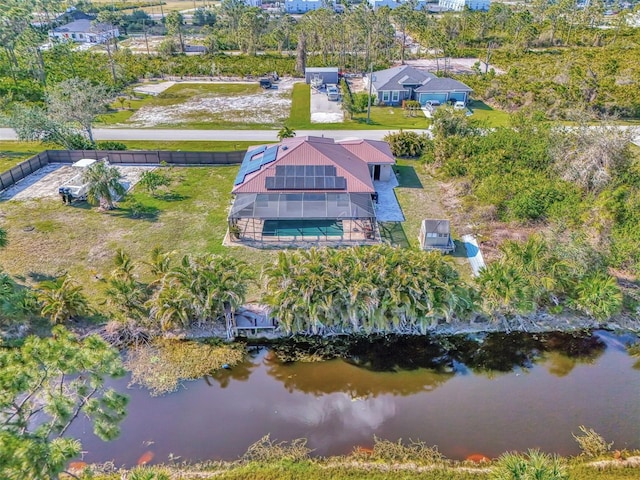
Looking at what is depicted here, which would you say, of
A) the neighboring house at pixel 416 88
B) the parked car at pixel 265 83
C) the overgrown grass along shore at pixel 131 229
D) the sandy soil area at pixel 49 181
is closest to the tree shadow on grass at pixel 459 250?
the overgrown grass along shore at pixel 131 229

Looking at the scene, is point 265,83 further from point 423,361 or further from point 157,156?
point 423,361

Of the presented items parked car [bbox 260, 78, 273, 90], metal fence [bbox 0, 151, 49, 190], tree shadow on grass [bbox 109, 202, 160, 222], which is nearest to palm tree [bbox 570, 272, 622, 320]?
tree shadow on grass [bbox 109, 202, 160, 222]

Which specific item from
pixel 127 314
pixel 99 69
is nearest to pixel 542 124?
pixel 127 314

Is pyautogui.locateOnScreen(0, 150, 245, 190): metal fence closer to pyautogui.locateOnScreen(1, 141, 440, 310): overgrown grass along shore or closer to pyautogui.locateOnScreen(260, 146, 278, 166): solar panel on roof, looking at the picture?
pyautogui.locateOnScreen(1, 141, 440, 310): overgrown grass along shore

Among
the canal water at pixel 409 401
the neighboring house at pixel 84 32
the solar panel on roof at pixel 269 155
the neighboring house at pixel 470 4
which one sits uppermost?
the neighboring house at pixel 470 4

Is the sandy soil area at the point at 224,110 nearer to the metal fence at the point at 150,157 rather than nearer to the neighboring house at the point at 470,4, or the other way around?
the metal fence at the point at 150,157

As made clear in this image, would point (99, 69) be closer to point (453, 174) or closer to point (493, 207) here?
point (453, 174)
